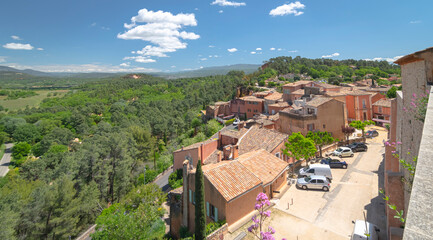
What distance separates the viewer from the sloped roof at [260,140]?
23812 mm

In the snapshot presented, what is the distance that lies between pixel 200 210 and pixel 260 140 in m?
13.7

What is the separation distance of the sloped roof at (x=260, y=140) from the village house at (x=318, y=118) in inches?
215

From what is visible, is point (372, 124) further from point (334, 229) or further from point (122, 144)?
point (122, 144)

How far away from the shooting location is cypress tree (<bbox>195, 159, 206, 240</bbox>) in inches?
522

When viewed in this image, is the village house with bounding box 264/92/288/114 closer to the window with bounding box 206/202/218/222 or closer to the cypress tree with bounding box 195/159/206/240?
the window with bounding box 206/202/218/222

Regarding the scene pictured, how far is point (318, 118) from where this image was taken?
96.0ft

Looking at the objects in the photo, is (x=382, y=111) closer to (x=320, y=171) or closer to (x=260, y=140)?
(x=260, y=140)

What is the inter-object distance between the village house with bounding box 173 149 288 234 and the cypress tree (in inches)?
30.9

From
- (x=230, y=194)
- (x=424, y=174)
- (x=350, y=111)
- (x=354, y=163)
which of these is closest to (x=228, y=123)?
(x=350, y=111)

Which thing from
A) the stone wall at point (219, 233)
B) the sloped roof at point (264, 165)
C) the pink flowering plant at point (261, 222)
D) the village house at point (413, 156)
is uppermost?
the village house at point (413, 156)

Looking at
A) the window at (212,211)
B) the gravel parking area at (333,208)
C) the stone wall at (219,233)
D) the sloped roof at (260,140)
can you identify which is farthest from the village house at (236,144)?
the stone wall at (219,233)

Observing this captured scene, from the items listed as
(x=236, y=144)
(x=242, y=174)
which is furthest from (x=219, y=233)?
(x=236, y=144)

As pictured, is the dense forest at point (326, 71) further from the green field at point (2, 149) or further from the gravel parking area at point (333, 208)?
the green field at point (2, 149)

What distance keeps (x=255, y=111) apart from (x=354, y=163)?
A: 3620cm
